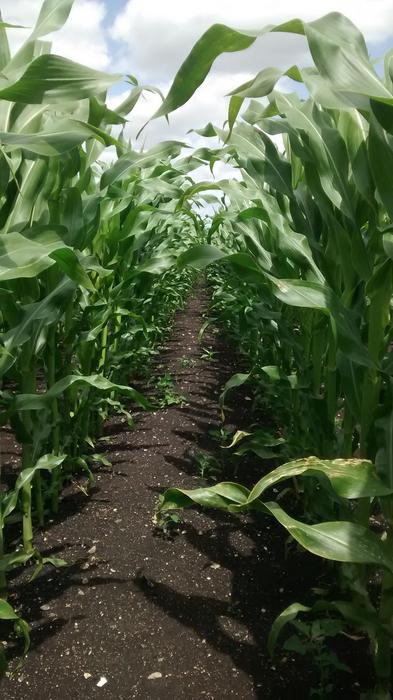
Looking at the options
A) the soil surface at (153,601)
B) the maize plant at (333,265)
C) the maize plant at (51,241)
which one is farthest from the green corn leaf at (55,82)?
the soil surface at (153,601)

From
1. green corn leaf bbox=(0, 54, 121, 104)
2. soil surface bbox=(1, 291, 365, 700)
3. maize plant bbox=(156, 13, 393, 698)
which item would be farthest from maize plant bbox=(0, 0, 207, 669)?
maize plant bbox=(156, 13, 393, 698)

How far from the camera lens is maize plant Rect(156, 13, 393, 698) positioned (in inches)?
46.5

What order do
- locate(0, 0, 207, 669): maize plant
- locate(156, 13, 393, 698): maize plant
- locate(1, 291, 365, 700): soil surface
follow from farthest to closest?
1. locate(1, 291, 365, 700): soil surface
2. locate(0, 0, 207, 669): maize plant
3. locate(156, 13, 393, 698): maize plant

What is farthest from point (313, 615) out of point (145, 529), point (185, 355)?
point (185, 355)

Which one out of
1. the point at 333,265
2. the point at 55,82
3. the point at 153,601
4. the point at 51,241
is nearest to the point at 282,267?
the point at 333,265

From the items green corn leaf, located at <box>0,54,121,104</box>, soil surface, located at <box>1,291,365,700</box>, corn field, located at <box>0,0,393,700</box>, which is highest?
green corn leaf, located at <box>0,54,121,104</box>

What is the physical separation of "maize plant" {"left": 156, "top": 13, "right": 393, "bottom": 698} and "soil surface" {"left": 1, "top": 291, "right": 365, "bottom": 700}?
259mm

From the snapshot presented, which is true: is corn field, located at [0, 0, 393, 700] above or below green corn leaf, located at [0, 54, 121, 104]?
Result: below

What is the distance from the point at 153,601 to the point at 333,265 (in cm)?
128

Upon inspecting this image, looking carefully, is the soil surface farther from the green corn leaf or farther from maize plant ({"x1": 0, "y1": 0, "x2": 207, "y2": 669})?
the green corn leaf

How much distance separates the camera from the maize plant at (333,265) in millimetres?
1182

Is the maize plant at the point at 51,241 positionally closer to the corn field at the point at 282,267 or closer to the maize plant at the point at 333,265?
the corn field at the point at 282,267

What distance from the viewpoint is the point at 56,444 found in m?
2.40

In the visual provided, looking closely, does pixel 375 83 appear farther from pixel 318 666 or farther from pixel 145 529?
pixel 145 529
